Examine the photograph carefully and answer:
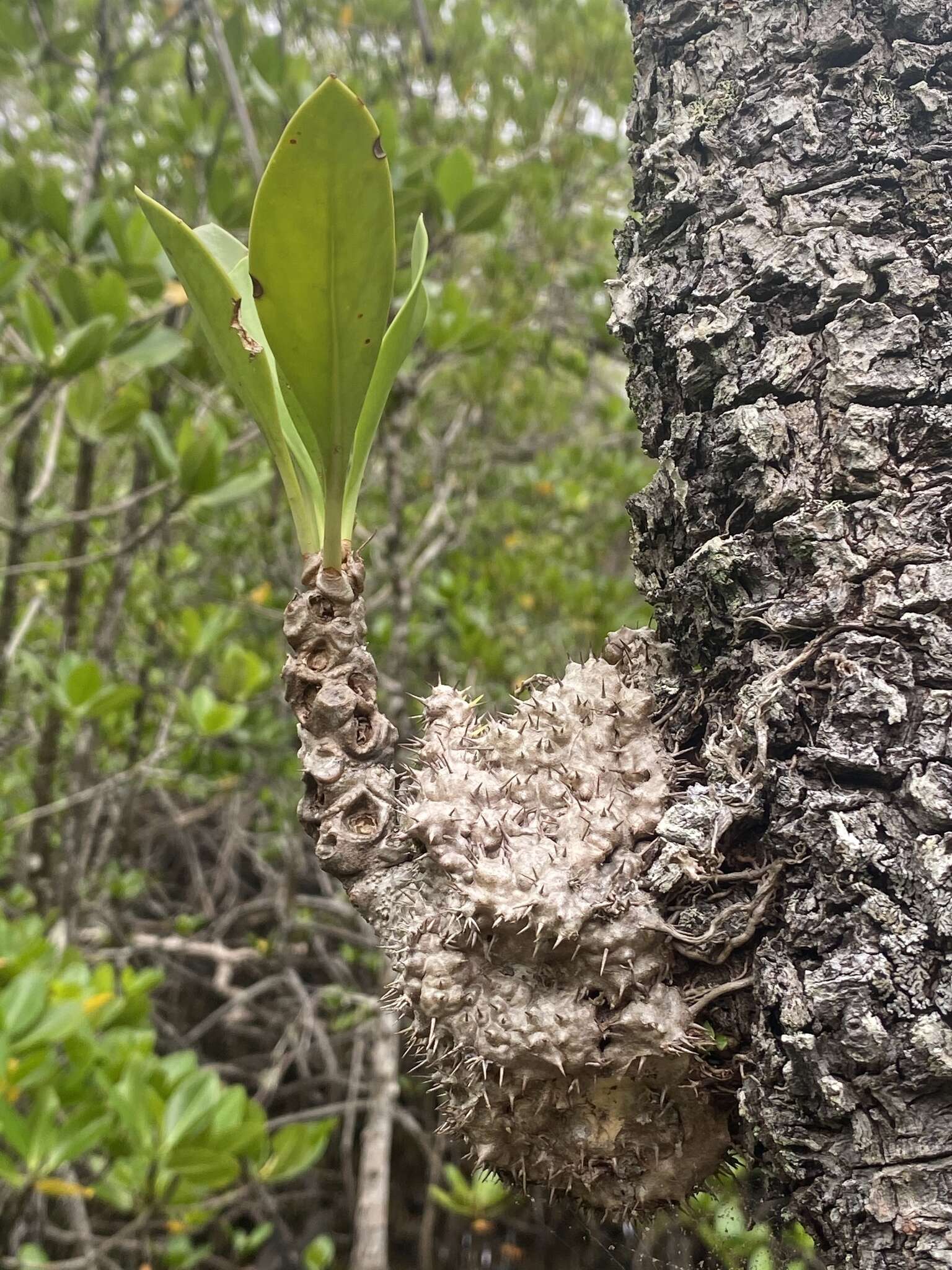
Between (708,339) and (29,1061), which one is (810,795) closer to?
(708,339)

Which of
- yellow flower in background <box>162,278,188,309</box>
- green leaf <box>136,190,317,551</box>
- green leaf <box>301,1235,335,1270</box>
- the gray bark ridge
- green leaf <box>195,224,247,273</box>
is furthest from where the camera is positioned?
green leaf <box>301,1235,335,1270</box>

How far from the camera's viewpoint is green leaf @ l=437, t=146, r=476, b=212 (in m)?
1.99

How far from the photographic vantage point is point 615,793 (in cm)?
67

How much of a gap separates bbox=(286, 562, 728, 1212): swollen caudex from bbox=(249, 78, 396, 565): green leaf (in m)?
0.14

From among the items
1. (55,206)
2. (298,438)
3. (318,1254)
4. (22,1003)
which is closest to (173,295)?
(55,206)

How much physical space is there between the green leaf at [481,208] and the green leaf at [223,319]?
1558 mm

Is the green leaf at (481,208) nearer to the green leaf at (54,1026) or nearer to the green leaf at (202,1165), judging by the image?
the green leaf at (54,1026)

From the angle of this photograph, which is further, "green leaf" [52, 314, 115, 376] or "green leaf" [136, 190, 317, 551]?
"green leaf" [52, 314, 115, 376]

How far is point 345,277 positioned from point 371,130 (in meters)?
0.09

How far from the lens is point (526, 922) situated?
0.61m

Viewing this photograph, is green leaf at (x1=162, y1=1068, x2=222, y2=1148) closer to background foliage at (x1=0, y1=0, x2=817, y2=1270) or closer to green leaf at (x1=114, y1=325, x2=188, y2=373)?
background foliage at (x1=0, y1=0, x2=817, y2=1270)

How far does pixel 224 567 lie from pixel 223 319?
3228 millimetres

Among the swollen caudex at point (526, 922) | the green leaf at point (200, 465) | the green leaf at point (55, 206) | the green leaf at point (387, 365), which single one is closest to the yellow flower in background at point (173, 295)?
the green leaf at point (55, 206)

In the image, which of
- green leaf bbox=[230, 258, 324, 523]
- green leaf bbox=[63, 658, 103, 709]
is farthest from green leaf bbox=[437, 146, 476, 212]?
green leaf bbox=[230, 258, 324, 523]
